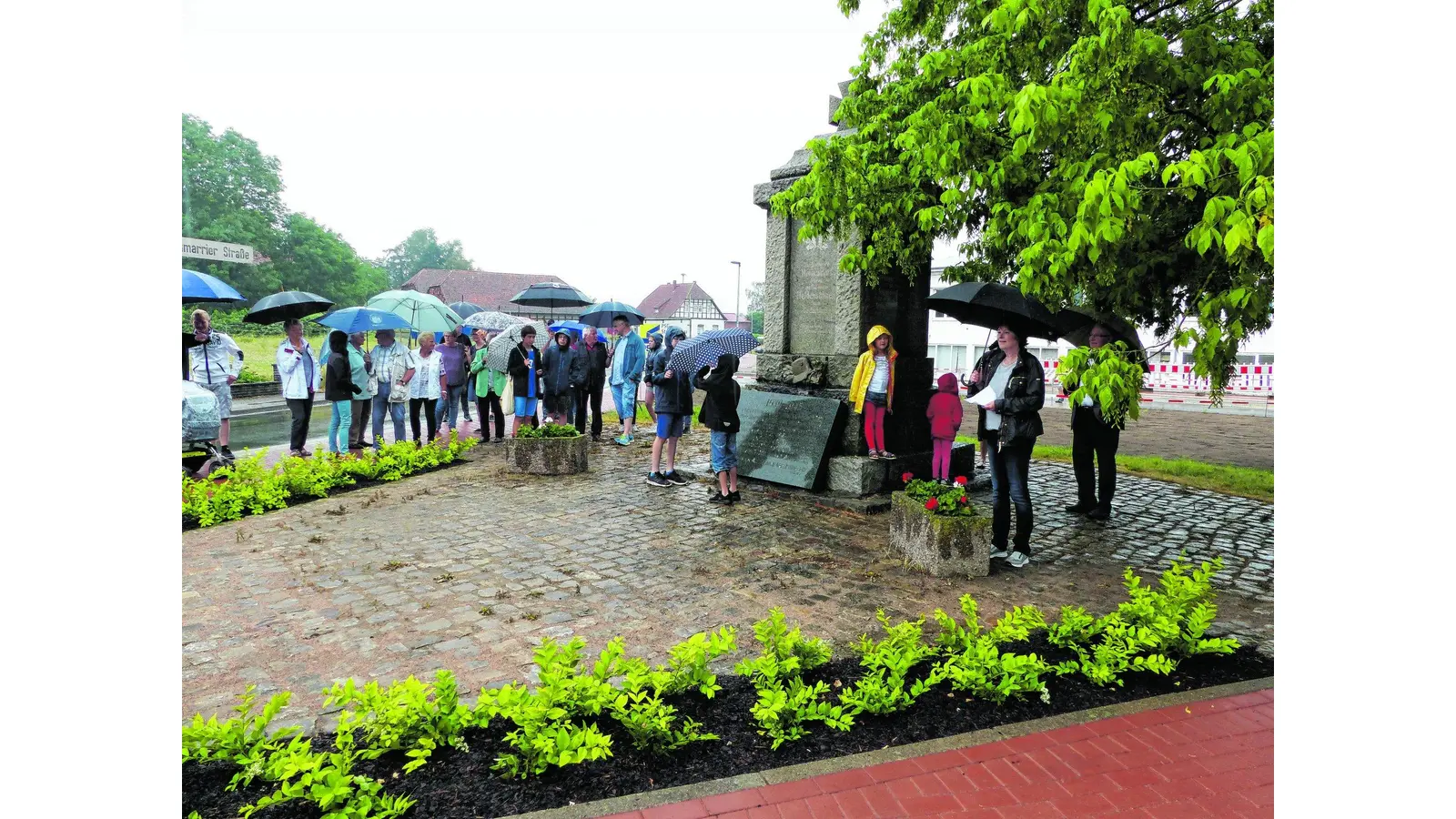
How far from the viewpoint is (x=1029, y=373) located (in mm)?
5871

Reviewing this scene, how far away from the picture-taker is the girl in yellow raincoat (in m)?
8.19

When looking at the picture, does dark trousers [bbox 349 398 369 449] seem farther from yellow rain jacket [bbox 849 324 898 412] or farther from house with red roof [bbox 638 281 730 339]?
house with red roof [bbox 638 281 730 339]

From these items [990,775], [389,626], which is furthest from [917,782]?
[389,626]

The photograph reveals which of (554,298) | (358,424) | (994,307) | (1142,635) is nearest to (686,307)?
(554,298)

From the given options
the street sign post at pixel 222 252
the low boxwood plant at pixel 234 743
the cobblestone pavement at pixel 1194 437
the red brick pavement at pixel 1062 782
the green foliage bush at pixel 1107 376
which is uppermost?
the street sign post at pixel 222 252

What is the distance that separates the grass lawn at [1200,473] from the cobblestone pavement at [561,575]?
3.04 ft

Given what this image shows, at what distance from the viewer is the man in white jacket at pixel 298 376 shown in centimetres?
961

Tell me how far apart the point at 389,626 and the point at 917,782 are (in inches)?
124

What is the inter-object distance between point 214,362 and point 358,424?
1812 millimetres

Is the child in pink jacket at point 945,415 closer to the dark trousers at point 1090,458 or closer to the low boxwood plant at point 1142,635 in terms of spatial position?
the dark trousers at point 1090,458

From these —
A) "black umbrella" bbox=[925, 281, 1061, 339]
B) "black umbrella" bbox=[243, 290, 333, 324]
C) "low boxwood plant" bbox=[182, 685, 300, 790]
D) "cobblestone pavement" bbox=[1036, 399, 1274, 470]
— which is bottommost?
"low boxwood plant" bbox=[182, 685, 300, 790]

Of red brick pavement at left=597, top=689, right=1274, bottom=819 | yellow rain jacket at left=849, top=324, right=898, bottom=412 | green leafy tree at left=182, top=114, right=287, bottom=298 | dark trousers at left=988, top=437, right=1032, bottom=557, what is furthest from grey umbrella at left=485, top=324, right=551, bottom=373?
green leafy tree at left=182, top=114, right=287, bottom=298

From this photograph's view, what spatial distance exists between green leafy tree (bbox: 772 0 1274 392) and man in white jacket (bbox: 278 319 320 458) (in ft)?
20.9

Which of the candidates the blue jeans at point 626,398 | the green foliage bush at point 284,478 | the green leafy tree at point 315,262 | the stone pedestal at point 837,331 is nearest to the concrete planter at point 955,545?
the stone pedestal at point 837,331
